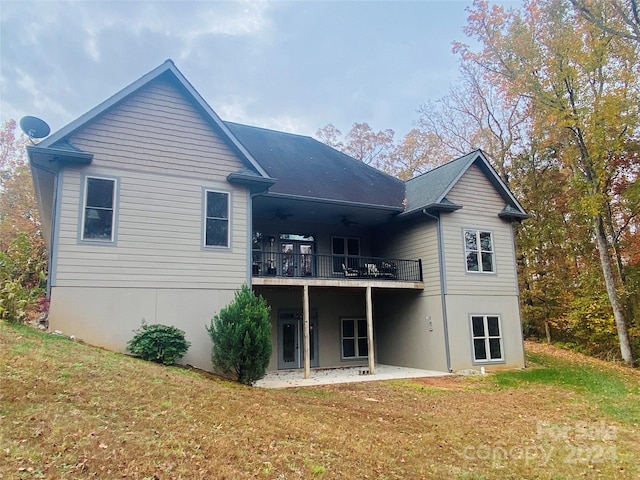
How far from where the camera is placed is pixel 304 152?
1780cm

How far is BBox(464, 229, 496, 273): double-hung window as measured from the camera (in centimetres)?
1539

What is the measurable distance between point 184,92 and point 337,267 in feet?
26.5


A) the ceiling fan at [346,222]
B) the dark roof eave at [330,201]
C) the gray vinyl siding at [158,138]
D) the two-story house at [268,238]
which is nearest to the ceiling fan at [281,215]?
the two-story house at [268,238]

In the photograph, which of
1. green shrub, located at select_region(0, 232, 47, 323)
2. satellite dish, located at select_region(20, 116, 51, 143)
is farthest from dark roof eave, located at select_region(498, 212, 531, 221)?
satellite dish, located at select_region(20, 116, 51, 143)

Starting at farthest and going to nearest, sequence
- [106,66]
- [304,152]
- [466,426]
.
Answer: [106,66] < [304,152] < [466,426]

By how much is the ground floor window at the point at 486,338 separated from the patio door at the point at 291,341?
551cm

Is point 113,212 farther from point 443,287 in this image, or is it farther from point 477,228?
point 477,228

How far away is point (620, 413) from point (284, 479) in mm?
8184

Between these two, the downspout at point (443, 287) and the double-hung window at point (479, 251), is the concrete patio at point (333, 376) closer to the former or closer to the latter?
the downspout at point (443, 287)

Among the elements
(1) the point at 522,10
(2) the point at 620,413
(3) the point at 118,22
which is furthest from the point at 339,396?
(1) the point at 522,10

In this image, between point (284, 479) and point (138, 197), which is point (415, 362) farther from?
point (284, 479)

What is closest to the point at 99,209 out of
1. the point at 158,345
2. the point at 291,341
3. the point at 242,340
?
the point at 158,345

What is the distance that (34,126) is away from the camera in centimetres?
1119

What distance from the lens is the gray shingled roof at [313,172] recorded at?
48.1ft
